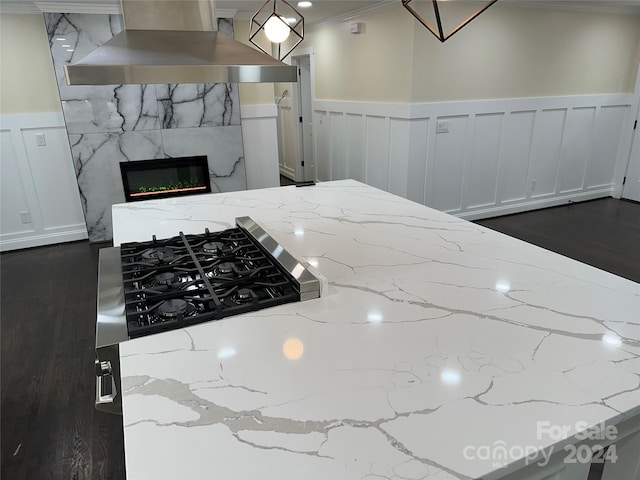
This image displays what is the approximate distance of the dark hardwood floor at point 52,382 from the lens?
6.15ft

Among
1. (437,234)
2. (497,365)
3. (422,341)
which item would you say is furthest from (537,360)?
(437,234)

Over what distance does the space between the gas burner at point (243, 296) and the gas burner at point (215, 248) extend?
0.33 m

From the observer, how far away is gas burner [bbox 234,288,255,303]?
127 cm

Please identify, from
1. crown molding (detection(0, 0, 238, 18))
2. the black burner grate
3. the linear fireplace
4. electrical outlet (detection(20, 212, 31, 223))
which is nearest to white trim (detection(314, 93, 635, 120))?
the linear fireplace

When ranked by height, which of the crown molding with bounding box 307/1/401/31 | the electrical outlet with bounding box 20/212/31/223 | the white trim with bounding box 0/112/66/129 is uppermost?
the crown molding with bounding box 307/1/401/31

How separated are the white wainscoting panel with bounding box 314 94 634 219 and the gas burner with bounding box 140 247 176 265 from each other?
3231mm

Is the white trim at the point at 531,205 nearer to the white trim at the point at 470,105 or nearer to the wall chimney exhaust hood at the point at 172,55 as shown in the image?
the white trim at the point at 470,105

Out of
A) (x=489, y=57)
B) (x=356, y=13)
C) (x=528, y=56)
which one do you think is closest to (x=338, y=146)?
(x=356, y=13)

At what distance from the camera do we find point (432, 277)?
1.45m

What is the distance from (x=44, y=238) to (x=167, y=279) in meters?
3.91

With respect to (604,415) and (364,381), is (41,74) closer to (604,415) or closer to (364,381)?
(364,381)

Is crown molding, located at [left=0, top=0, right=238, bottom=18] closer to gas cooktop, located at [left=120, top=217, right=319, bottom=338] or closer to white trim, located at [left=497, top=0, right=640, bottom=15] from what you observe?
gas cooktop, located at [left=120, top=217, right=319, bottom=338]

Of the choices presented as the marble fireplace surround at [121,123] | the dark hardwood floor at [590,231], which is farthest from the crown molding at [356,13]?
the dark hardwood floor at [590,231]

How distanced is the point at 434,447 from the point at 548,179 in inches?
209
